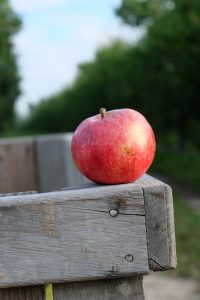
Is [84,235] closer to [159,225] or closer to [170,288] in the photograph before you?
[159,225]

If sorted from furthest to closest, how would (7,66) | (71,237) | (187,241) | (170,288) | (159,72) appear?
(7,66) < (159,72) < (187,241) < (170,288) < (71,237)

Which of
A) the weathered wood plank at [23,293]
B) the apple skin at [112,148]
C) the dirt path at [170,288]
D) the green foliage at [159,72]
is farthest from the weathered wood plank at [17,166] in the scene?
the green foliage at [159,72]

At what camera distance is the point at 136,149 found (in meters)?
1.44

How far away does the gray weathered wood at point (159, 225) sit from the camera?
1.21m

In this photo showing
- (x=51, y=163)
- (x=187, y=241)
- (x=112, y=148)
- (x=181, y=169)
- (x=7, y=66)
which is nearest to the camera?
(x=112, y=148)

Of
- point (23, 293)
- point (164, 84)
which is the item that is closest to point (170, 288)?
point (23, 293)

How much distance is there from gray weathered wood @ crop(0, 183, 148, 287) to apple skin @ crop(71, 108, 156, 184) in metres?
0.20

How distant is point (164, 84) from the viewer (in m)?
21.0

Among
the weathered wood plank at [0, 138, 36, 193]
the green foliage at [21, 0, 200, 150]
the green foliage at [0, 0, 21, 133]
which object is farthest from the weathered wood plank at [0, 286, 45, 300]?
the green foliage at [0, 0, 21, 133]

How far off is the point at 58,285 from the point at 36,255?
9 centimetres

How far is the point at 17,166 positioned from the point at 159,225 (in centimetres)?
350

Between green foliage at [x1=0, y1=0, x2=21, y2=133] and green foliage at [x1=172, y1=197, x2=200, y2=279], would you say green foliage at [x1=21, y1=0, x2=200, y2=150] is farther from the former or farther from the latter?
green foliage at [x1=172, y1=197, x2=200, y2=279]

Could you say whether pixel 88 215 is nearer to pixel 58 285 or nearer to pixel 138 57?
pixel 58 285

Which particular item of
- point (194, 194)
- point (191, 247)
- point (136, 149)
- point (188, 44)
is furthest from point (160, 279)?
point (188, 44)
